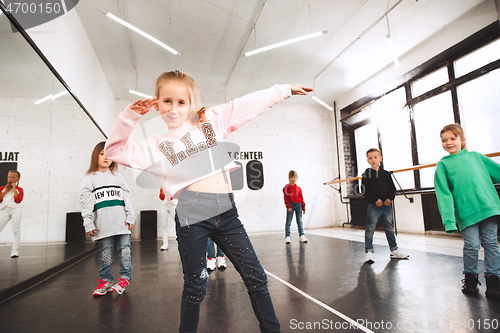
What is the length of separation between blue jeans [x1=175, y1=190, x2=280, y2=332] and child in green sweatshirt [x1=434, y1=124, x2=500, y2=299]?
161 cm

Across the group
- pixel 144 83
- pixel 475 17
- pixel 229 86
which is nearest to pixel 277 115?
pixel 229 86

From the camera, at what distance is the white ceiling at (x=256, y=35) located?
14.2 feet

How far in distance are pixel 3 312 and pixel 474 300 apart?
2.94 metres

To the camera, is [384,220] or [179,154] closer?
[179,154]


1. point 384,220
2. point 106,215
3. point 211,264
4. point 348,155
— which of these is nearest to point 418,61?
point 348,155

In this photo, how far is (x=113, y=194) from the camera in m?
2.35

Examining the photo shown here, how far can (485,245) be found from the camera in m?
1.91

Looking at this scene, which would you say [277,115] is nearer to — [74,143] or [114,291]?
[74,143]

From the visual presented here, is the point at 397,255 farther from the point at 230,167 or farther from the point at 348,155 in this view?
the point at 348,155

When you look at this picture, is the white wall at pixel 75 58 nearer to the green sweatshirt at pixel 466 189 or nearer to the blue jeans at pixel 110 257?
the blue jeans at pixel 110 257

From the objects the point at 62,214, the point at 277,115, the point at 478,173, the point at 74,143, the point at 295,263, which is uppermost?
the point at 277,115

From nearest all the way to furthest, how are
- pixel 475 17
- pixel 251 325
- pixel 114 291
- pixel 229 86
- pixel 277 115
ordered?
pixel 251 325 → pixel 114 291 → pixel 475 17 → pixel 229 86 → pixel 277 115

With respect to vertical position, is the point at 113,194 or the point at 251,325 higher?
the point at 113,194

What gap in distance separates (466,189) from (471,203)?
10cm
